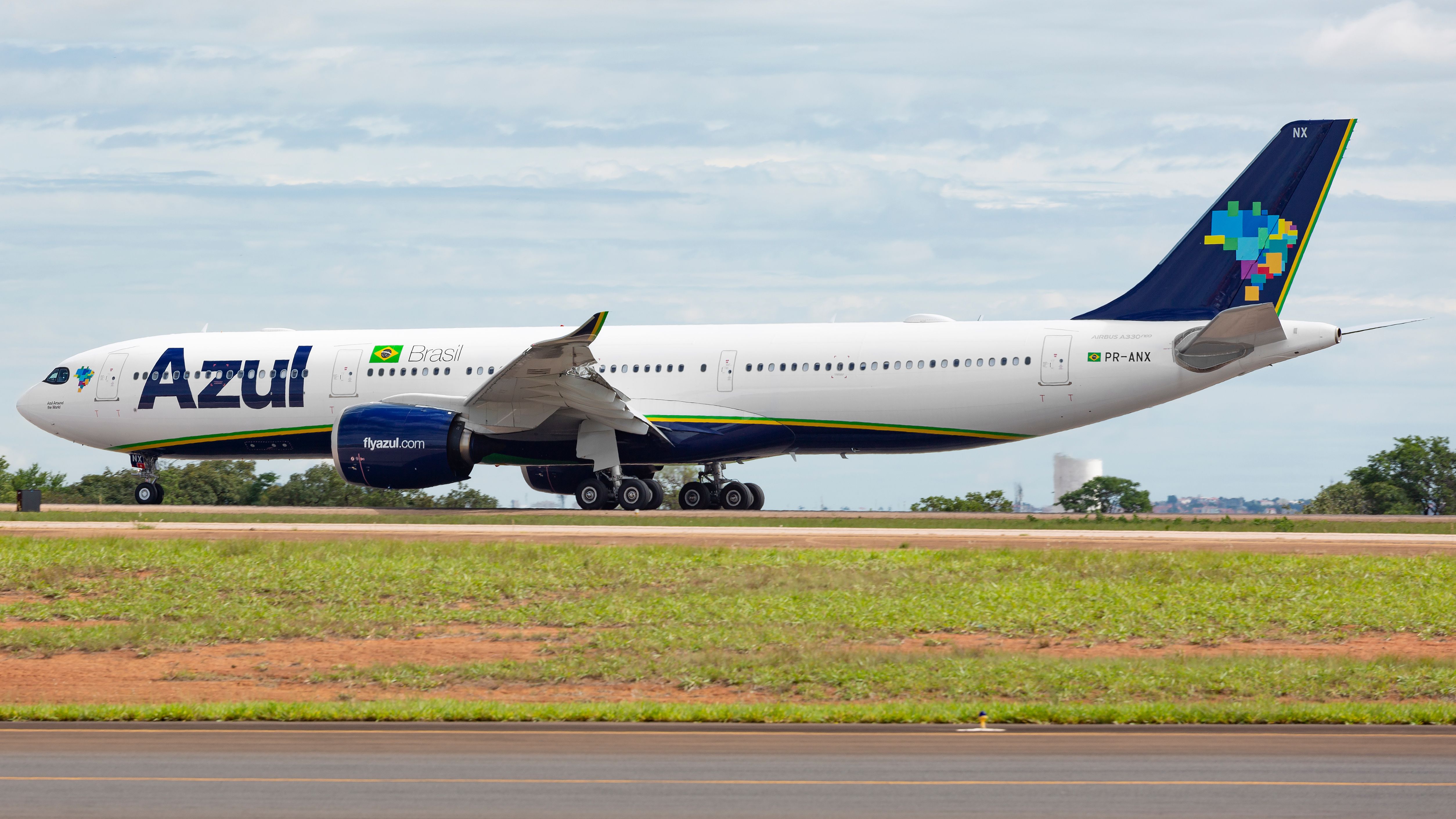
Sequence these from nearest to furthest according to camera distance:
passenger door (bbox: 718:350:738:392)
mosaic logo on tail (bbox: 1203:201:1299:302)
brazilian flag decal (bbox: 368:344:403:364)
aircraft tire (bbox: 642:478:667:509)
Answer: mosaic logo on tail (bbox: 1203:201:1299:302) → passenger door (bbox: 718:350:738:392) → aircraft tire (bbox: 642:478:667:509) → brazilian flag decal (bbox: 368:344:403:364)

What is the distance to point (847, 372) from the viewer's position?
28.2 metres

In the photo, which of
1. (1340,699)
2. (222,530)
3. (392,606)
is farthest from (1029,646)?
(222,530)

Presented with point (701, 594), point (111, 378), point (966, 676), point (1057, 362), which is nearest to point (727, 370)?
point (1057, 362)

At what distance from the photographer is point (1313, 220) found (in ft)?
87.5

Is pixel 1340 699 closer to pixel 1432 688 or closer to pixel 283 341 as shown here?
pixel 1432 688

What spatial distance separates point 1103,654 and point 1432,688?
318 cm

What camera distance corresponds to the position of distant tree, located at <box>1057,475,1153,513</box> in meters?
37.7

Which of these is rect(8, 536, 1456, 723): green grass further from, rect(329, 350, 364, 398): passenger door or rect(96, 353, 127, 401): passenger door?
rect(96, 353, 127, 401): passenger door

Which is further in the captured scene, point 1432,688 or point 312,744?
point 1432,688

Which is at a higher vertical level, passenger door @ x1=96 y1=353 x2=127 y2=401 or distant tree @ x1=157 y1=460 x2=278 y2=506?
passenger door @ x1=96 y1=353 x2=127 y2=401

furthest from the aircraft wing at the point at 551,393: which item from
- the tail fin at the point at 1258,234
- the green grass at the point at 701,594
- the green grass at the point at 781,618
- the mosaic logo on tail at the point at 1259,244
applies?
the mosaic logo on tail at the point at 1259,244

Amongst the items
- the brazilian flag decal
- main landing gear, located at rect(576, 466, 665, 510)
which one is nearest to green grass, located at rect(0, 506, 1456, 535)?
main landing gear, located at rect(576, 466, 665, 510)

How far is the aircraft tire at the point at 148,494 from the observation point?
32969 millimetres

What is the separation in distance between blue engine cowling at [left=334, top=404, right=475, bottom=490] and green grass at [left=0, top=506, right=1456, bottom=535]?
2.73 feet
